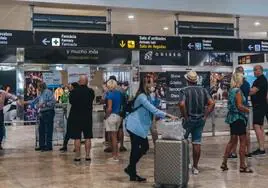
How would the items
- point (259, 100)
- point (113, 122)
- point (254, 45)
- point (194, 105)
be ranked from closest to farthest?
point (194, 105) → point (113, 122) → point (259, 100) → point (254, 45)

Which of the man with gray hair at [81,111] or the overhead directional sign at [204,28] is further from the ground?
the overhead directional sign at [204,28]

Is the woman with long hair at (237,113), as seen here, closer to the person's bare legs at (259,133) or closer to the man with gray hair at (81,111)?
the person's bare legs at (259,133)

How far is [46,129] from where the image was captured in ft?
37.5

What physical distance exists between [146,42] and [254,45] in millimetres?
3194

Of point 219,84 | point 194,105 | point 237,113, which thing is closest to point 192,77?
point 194,105

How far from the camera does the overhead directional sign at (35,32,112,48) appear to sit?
11375 millimetres

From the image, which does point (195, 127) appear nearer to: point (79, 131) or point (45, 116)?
point (79, 131)

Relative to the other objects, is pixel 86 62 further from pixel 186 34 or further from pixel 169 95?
pixel 186 34

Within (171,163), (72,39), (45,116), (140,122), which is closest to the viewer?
(171,163)

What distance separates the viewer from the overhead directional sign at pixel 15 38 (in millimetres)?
11039

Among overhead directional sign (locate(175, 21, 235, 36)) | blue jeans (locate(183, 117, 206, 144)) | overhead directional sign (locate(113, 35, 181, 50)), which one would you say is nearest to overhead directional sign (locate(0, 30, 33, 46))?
overhead directional sign (locate(113, 35, 181, 50))

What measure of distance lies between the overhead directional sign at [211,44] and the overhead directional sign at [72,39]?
7.02 feet

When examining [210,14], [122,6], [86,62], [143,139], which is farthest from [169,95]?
[143,139]

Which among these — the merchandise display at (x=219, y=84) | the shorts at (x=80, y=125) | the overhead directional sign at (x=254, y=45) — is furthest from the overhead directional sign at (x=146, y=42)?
the merchandise display at (x=219, y=84)
